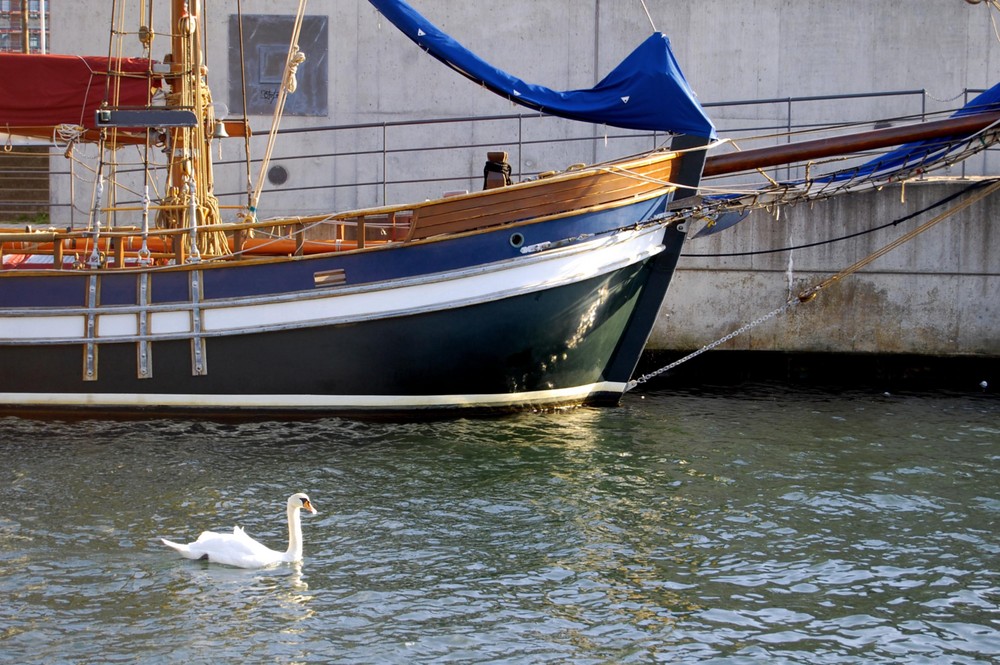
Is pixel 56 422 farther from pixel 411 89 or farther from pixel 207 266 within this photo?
pixel 411 89

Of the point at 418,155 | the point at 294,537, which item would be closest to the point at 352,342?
the point at 294,537

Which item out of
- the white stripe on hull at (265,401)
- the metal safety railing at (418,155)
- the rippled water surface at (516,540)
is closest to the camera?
the rippled water surface at (516,540)

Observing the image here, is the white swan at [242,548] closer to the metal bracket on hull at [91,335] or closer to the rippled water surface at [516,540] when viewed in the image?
the rippled water surface at [516,540]

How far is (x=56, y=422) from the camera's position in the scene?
12633 millimetres

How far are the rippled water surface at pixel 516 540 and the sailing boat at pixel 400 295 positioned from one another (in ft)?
1.49

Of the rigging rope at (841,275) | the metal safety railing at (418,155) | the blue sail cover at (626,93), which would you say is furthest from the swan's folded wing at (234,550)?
the metal safety railing at (418,155)

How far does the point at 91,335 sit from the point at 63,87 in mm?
2852

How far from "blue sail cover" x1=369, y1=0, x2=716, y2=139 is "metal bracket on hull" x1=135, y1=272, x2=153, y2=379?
12.1ft

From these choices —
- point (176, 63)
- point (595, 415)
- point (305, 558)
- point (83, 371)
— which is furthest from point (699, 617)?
point (176, 63)

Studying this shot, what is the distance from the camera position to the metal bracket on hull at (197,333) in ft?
40.4

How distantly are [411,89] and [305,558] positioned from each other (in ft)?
35.9

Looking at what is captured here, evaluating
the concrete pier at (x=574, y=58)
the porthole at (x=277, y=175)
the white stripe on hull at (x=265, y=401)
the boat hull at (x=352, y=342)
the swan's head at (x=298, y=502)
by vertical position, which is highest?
the concrete pier at (x=574, y=58)

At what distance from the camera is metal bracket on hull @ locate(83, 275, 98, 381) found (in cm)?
1245

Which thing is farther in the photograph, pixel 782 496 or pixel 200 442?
pixel 200 442
